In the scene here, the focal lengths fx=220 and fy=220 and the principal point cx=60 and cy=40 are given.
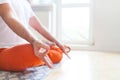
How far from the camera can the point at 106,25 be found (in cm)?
311

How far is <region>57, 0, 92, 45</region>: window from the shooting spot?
3.36m

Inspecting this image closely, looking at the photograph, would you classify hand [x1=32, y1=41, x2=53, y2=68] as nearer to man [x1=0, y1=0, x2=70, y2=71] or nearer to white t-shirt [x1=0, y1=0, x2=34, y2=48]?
man [x1=0, y1=0, x2=70, y2=71]

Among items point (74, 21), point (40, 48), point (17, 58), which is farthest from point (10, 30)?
point (74, 21)

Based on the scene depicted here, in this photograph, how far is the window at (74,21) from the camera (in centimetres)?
336

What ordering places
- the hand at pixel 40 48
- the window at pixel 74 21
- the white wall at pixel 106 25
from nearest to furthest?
the hand at pixel 40 48, the white wall at pixel 106 25, the window at pixel 74 21

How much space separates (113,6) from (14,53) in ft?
6.76

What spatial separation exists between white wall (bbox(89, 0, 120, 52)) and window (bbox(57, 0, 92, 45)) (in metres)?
0.19

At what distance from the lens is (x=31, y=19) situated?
176cm

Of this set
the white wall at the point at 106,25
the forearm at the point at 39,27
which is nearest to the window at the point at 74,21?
the white wall at the point at 106,25

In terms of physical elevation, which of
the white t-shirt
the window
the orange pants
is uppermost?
the white t-shirt

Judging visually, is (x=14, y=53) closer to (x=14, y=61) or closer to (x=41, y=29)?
(x=14, y=61)

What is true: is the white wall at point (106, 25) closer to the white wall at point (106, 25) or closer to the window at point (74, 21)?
the white wall at point (106, 25)

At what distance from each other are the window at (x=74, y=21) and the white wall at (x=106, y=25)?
0.19 m

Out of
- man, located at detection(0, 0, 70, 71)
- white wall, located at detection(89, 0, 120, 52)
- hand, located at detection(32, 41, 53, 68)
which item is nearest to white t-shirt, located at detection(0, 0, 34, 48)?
man, located at detection(0, 0, 70, 71)
